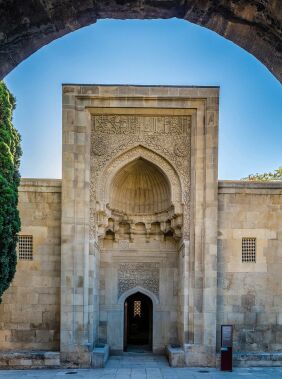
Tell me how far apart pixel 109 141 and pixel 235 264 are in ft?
16.4

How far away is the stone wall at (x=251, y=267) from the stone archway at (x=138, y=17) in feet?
29.7

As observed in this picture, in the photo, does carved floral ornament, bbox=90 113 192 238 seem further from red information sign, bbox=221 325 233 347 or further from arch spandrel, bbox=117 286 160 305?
red information sign, bbox=221 325 233 347

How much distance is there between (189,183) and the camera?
11141mm

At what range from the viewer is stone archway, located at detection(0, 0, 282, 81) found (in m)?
2.15

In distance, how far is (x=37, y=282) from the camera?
1104cm

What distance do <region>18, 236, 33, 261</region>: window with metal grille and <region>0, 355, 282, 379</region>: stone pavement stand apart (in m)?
2.97

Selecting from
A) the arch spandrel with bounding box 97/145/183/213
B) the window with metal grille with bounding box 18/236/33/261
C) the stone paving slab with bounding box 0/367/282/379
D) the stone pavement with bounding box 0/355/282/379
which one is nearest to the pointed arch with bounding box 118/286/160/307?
the stone pavement with bounding box 0/355/282/379

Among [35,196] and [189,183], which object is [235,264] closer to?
[189,183]

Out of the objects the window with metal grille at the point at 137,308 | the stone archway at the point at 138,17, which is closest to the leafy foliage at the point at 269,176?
the window with metal grille at the point at 137,308

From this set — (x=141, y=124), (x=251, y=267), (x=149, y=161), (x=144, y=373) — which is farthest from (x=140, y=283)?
(x=141, y=124)

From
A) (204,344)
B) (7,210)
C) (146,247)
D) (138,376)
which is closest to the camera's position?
(7,210)

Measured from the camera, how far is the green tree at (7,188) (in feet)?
29.1

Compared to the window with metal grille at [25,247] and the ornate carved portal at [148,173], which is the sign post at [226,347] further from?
the window with metal grille at [25,247]

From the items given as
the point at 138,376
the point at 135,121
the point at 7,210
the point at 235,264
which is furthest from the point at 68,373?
the point at 135,121
